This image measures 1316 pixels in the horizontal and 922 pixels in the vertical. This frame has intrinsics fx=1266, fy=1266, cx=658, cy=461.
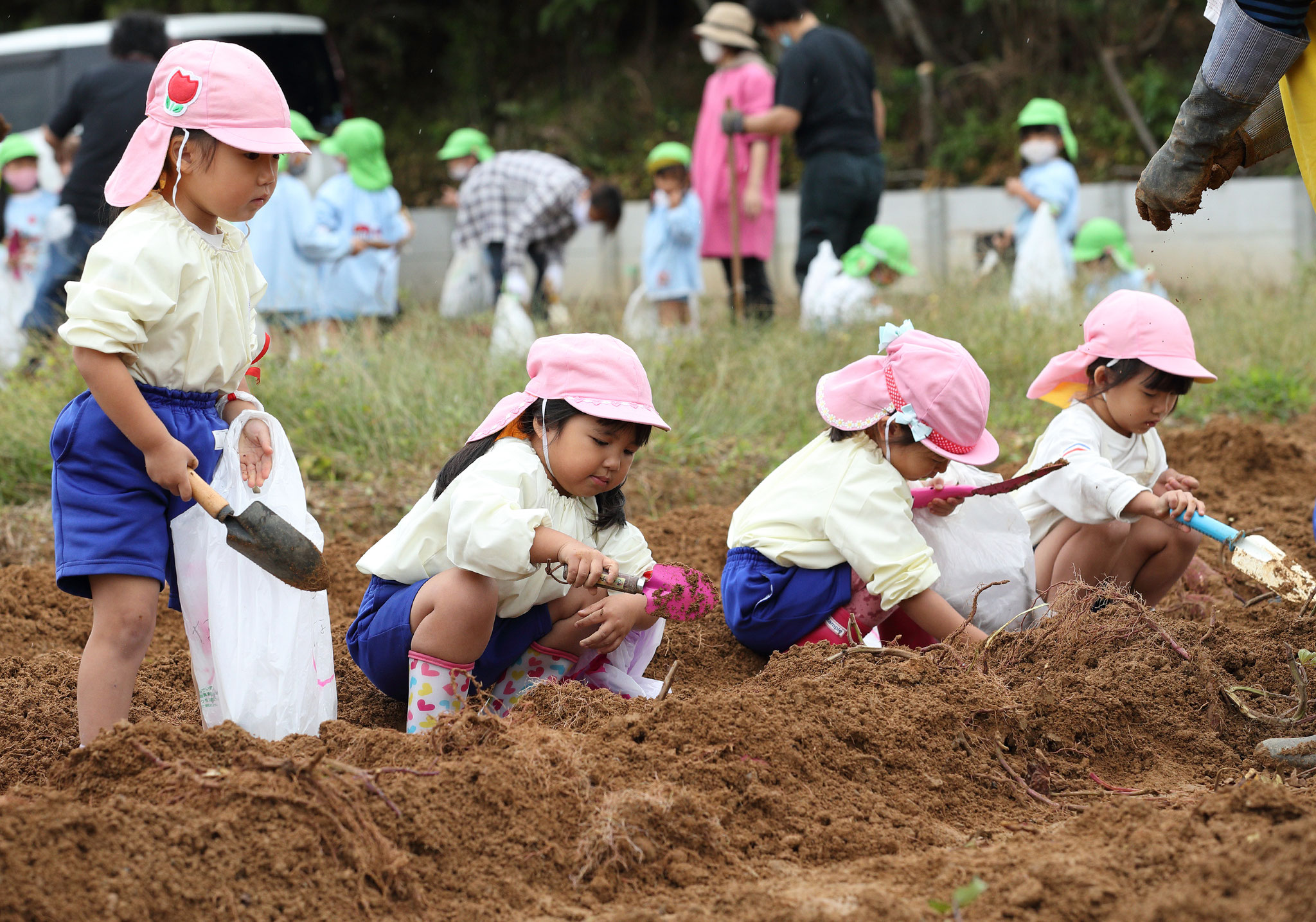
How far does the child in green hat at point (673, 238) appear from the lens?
24.7 feet

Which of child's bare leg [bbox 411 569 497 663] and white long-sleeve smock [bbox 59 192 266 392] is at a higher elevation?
white long-sleeve smock [bbox 59 192 266 392]

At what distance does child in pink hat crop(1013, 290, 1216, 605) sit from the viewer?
3068 millimetres

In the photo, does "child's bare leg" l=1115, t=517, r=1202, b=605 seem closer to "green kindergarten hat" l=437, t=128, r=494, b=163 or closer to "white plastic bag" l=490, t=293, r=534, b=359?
"white plastic bag" l=490, t=293, r=534, b=359

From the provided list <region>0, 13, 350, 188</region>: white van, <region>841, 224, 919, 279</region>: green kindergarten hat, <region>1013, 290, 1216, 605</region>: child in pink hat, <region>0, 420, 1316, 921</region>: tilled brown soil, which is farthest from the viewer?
<region>0, 13, 350, 188</region>: white van

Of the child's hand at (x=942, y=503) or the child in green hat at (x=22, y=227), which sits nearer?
the child's hand at (x=942, y=503)

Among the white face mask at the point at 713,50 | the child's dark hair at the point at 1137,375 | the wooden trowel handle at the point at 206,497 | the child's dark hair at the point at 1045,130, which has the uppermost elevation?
the white face mask at the point at 713,50

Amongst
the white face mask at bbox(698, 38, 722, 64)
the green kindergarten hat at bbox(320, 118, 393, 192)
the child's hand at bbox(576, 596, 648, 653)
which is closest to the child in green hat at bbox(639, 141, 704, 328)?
the white face mask at bbox(698, 38, 722, 64)

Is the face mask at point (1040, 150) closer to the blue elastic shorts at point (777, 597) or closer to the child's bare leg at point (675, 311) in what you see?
the child's bare leg at point (675, 311)

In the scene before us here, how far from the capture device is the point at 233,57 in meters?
2.37

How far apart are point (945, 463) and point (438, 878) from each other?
1.54 metres

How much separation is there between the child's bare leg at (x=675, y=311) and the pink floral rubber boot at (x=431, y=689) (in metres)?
5.29

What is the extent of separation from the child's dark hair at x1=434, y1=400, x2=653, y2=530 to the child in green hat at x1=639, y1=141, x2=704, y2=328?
15.9 ft

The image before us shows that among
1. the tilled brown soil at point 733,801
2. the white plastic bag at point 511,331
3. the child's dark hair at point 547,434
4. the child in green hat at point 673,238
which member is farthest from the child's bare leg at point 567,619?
the child in green hat at point 673,238

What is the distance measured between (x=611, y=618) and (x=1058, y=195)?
6077 millimetres
